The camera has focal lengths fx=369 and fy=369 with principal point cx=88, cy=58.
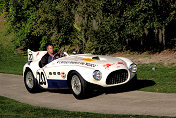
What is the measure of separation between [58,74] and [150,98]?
9.20ft

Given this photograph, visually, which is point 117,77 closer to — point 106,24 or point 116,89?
point 116,89

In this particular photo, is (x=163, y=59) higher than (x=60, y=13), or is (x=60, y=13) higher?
(x=60, y=13)

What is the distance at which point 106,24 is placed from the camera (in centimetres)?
2152

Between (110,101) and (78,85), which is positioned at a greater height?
(78,85)

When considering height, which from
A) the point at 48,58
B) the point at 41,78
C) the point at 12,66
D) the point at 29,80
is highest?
the point at 48,58

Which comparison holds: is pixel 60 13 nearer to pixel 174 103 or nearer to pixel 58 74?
pixel 58 74

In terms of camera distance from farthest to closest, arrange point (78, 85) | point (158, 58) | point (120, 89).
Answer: point (158, 58), point (120, 89), point (78, 85)

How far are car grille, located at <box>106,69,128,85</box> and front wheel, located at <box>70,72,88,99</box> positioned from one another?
68 cm

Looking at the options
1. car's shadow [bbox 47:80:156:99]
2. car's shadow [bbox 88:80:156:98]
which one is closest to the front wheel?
car's shadow [bbox 47:80:156:99]

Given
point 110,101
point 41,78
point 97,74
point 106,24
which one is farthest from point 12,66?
point 110,101

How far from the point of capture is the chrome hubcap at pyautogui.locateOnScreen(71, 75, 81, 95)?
1018 centimetres

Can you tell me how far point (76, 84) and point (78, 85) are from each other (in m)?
0.09

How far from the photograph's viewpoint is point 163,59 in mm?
20344

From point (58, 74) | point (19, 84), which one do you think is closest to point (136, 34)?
point (19, 84)
